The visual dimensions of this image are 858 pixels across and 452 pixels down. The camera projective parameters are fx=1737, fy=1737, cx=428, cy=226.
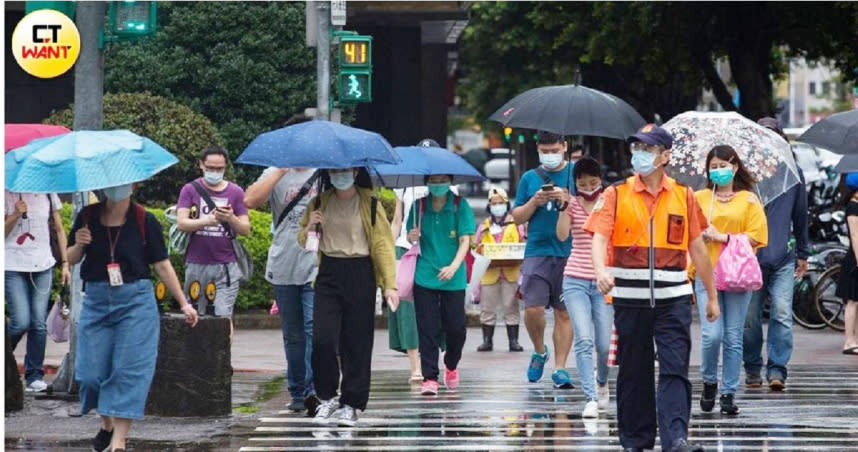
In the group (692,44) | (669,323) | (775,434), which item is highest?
(692,44)

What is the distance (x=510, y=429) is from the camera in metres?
10.4

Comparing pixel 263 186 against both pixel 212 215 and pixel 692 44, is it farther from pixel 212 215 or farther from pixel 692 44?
pixel 692 44

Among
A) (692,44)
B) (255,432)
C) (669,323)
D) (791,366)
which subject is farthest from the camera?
(692,44)

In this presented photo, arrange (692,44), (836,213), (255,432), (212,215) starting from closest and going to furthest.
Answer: (255,432), (212,215), (836,213), (692,44)

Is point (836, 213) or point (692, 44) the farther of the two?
point (692, 44)

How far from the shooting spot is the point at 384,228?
10758mm

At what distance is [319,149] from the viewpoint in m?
10.4

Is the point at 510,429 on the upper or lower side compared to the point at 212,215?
lower

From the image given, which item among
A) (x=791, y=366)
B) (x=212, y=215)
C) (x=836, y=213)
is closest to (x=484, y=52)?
(x=836, y=213)

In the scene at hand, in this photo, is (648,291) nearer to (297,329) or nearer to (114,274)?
(114,274)

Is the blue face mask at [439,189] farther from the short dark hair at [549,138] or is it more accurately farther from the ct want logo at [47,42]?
the ct want logo at [47,42]

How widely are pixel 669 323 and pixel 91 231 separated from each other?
3152mm

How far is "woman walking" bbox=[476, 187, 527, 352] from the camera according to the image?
1599 centimetres

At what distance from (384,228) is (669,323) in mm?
2198
